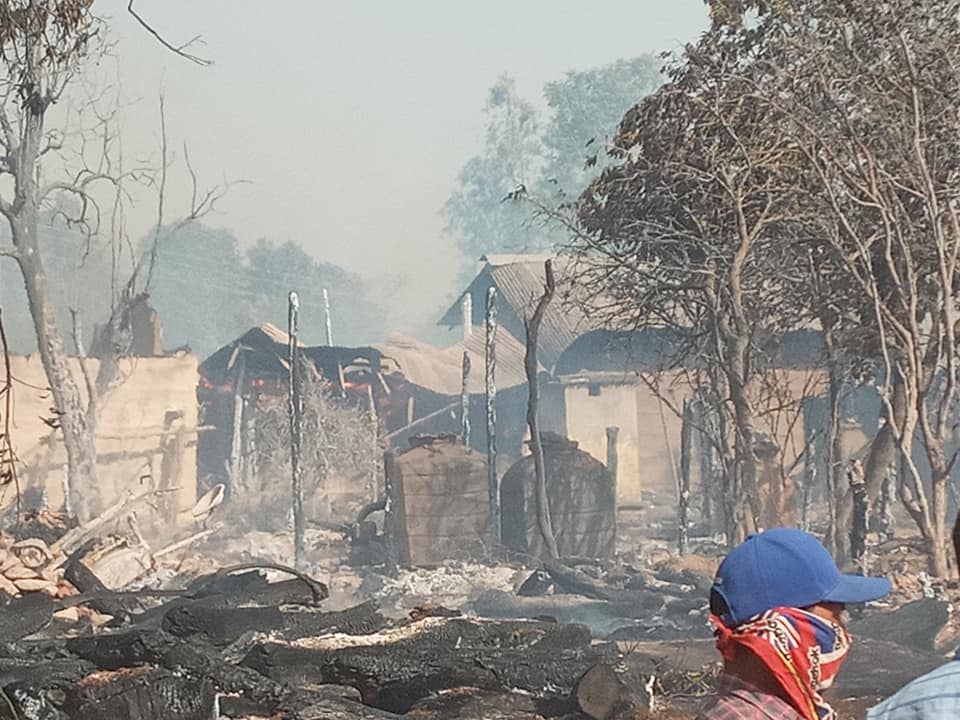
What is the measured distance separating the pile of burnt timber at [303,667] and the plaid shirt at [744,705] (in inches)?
193

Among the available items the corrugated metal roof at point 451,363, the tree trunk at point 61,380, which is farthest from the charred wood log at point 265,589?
the corrugated metal roof at point 451,363

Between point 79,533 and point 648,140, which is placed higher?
point 648,140

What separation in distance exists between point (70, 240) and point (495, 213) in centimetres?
1786

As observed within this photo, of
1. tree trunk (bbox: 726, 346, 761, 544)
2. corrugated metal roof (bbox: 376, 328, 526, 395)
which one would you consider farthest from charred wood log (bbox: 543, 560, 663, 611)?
corrugated metal roof (bbox: 376, 328, 526, 395)

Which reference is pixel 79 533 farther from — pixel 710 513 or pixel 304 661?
pixel 710 513

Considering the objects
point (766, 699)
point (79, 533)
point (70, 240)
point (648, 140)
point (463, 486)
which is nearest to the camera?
point (766, 699)

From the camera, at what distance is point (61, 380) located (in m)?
22.1

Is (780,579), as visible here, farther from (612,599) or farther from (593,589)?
(593,589)

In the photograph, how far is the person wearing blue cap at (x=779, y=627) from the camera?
102 inches

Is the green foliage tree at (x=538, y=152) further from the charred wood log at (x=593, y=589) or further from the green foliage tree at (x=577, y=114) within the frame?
the charred wood log at (x=593, y=589)

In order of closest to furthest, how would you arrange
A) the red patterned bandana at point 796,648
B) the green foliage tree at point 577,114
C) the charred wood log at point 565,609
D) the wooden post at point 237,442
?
the red patterned bandana at point 796,648, the charred wood log at point 565,609, the wooden post at point 237,442, the green foliage tree at point 577,114

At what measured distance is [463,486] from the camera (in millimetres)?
20062

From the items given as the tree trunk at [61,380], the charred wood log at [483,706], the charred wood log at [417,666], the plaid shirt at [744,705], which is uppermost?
the tree trunk at [61,380]

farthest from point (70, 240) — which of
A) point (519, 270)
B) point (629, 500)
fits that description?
point (629, 500)
